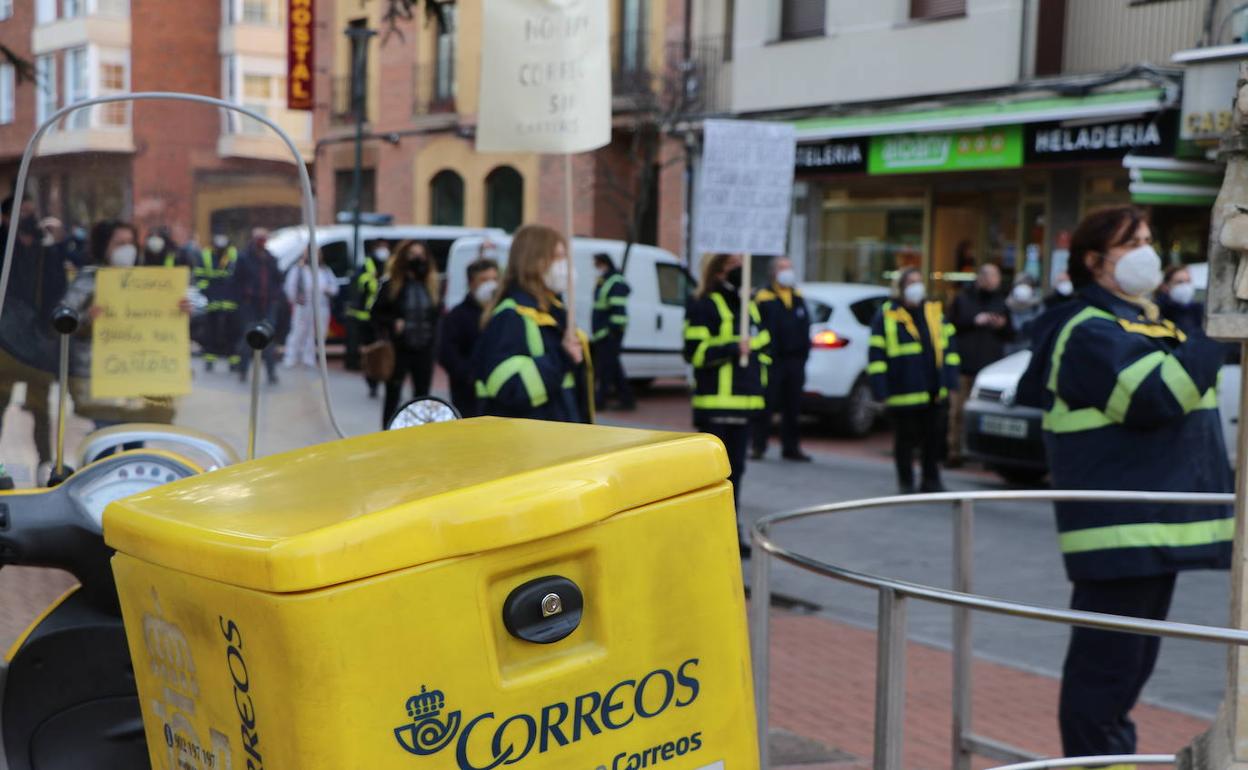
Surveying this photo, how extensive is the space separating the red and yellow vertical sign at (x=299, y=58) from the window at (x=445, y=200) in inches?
828

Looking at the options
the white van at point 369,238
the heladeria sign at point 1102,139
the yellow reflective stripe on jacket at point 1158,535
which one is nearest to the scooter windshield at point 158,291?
the yellow reflective stripe on jacket at point 1158,535

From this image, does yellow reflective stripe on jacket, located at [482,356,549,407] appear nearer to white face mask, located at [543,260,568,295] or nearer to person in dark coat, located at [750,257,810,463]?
white face mask, located at [543,260,568,295]

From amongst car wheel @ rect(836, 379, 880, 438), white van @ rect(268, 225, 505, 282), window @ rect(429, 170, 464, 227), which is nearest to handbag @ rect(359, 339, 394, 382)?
car wheel @ rect(836, 379, 880, 438)

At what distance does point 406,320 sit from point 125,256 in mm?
10103

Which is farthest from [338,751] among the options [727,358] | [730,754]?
[727,358]


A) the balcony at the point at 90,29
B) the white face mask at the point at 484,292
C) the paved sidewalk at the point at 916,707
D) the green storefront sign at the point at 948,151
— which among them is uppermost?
the green storefront sign at the point at 948,151

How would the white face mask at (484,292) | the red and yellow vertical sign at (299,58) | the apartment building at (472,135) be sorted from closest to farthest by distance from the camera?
1. the red and yellow vertical sign at (299,58)
2. the white face mask at (484,292)
3. the apartment building at (472,135)

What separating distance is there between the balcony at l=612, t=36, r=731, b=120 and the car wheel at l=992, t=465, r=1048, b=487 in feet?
40.4

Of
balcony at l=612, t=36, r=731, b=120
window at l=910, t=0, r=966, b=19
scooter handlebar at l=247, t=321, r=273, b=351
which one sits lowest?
scooter handlebar at l=247, t=321, r=273, b=351

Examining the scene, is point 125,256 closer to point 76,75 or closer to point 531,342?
point 76,75

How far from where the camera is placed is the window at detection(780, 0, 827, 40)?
2169cm

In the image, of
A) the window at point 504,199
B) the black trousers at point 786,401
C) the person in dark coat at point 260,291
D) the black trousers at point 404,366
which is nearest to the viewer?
the person in dark coat at point 260,291

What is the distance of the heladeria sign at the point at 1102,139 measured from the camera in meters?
16.8

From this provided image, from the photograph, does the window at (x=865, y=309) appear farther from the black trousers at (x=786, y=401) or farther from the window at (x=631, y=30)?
the window at (x=631, y=30)
